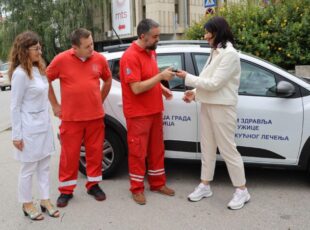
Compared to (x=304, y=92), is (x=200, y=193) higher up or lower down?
lower down

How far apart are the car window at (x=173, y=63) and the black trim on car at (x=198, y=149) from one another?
636mm

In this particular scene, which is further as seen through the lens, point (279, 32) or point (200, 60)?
point (279, 32)

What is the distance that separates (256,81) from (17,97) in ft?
8.18

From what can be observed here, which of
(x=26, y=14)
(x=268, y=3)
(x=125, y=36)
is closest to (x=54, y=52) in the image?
(x=26, y=14)

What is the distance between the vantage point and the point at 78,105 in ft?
12.9

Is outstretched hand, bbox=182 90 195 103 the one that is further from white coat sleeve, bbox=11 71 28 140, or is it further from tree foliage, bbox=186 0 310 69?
tree foliage, bbox=186 0 310 69

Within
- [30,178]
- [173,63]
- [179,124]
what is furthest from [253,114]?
[30,178]

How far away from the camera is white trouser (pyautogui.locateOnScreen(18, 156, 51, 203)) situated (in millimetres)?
3672

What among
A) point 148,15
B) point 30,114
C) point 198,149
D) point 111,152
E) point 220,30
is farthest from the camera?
point 148,15

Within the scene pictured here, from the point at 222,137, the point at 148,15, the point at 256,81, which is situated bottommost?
the point at 222,137

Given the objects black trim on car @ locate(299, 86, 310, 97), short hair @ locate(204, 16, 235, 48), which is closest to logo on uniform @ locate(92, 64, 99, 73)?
short hair @ locate(204, 16, 235, 48)

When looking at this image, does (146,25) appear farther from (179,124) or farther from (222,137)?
(222,137)

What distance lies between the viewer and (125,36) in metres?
31.6

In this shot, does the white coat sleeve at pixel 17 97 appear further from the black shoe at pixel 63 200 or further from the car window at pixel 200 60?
the car window at pixel 200 60
